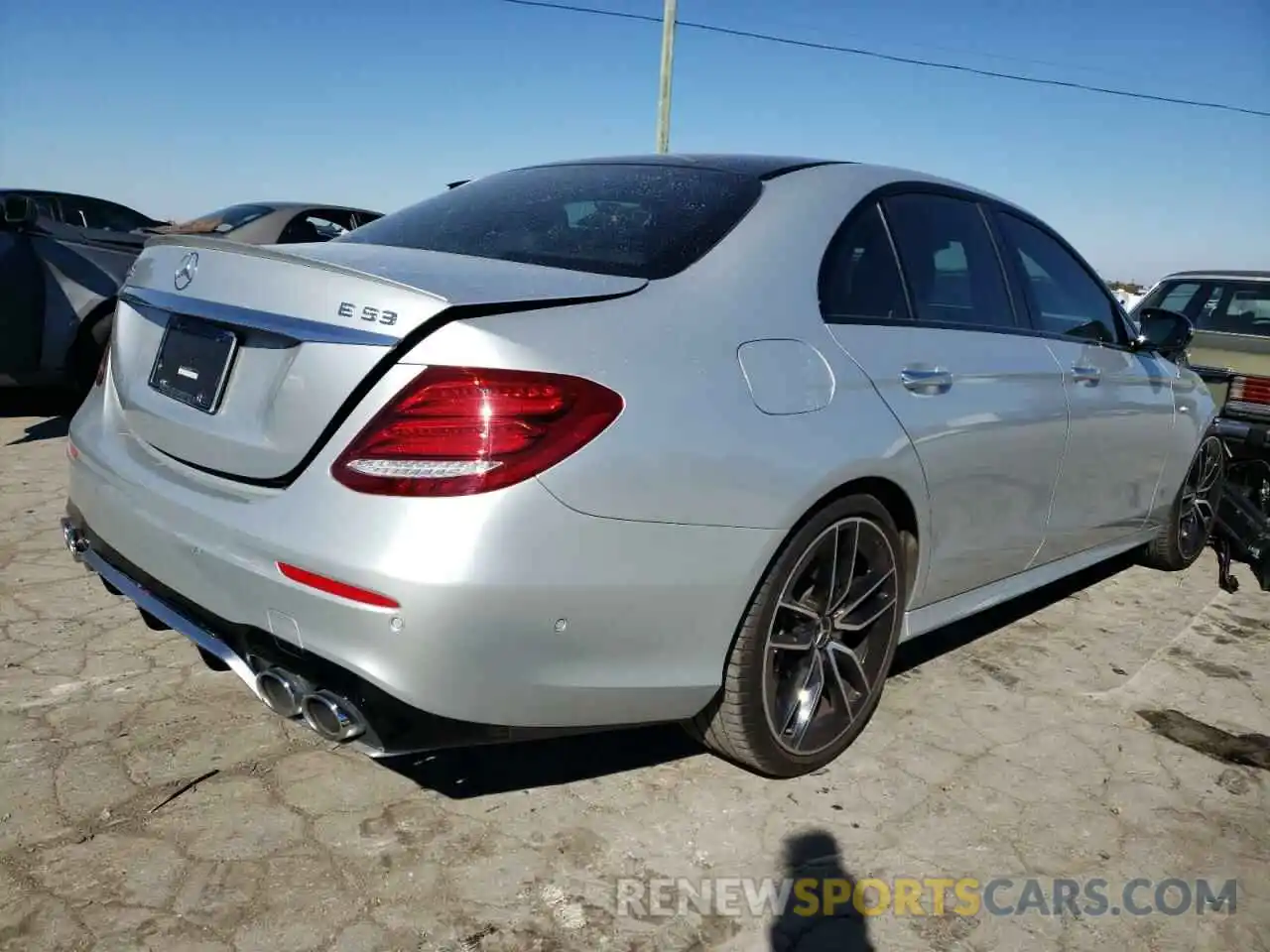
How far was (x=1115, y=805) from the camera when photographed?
102 inches

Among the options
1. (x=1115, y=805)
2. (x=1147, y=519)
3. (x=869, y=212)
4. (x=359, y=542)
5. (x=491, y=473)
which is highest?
(x=869, y=212)

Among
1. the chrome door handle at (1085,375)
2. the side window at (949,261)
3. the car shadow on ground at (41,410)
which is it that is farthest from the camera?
the car shadow on ground at (41,410)

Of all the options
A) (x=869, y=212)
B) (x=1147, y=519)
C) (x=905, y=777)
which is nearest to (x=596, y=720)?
(x=905, y=777)

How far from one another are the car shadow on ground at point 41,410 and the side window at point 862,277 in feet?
17.4

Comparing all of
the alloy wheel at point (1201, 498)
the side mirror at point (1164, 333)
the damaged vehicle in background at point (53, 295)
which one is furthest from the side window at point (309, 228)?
the alloy wheel at point (1201, 498)

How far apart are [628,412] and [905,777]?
1382mm

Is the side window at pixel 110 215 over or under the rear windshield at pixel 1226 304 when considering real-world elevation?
over

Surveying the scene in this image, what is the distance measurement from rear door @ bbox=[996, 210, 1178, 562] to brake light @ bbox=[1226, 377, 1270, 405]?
192cm

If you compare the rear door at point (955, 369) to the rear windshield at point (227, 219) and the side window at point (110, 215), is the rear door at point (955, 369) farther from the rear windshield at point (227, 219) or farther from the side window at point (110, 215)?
the side window at point (110, 215)

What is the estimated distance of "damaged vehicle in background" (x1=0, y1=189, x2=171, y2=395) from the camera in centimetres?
567

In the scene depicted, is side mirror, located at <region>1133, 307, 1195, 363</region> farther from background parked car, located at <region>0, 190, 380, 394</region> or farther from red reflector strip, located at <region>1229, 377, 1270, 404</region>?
background parked car, located at <region>0, 190, 380, 394</region>

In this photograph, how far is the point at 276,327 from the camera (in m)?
1.94

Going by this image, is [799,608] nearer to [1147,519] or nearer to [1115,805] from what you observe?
[1115,805]

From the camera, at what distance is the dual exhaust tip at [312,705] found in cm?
185
